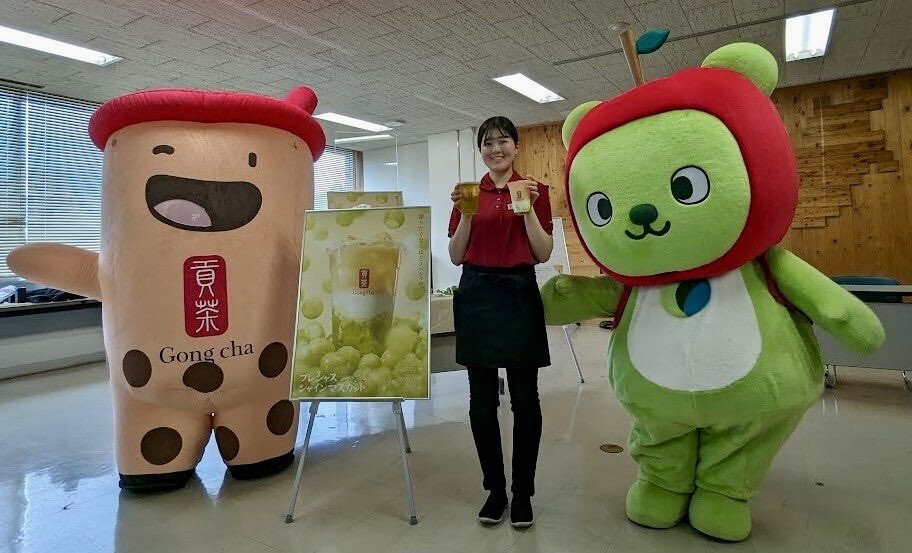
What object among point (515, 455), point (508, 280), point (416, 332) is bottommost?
point (515, 455)

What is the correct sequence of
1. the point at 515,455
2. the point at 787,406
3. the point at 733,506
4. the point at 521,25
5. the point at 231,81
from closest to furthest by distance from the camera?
the point at 787,406 < the point at 733,506 < the point at 515,455 < the point at 521,25 < the point at 231,81

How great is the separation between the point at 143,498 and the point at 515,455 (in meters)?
1.56

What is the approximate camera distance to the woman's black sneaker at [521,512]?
180 cm

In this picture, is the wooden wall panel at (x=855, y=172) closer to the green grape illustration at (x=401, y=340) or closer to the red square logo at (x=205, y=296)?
the green grape illustration at (x=401, y=340)

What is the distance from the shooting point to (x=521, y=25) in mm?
4062

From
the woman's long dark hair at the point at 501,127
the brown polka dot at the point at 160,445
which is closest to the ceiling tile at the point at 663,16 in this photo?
the woman's long dark hair at the point at 501,127

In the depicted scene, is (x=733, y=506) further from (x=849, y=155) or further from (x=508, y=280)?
(x=849, y=155)

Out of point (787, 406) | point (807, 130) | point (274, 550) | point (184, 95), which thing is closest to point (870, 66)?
point (807, 130)

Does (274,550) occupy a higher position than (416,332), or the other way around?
(416,332)

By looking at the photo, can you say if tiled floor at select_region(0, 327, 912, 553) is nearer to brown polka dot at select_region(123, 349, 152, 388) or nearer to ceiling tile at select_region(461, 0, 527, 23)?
brown polka dot at select_region(123, 349, 152, 388)

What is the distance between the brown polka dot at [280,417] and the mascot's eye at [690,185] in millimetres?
1782

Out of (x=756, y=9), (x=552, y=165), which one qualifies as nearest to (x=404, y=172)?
(x=552, y=165)

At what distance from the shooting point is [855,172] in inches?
217

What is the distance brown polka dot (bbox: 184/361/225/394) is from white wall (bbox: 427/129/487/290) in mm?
5521
